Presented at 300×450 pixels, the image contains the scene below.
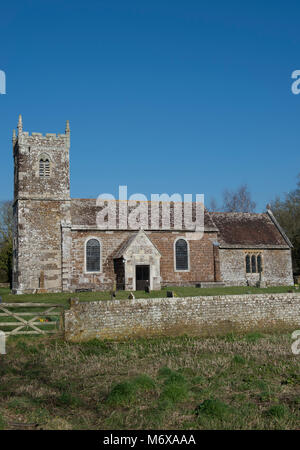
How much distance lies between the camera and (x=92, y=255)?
31281 mm

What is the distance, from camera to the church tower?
30.5m

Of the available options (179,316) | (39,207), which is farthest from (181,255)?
(179,316)

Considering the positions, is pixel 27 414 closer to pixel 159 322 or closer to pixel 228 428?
pixel 228 428

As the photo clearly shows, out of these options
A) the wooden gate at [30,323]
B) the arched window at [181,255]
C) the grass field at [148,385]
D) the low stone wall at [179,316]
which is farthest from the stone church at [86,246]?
the grass field at [148,385]

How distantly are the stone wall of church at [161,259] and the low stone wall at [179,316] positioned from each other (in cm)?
1462

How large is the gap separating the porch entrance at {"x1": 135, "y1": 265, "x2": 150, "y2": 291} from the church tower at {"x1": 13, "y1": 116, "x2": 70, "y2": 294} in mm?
5748

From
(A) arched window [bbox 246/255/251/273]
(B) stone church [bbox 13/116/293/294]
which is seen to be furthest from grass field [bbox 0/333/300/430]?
(A) arched window [bbox 246/255/251/273]

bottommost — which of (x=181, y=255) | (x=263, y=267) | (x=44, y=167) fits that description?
(x=263, y=267)

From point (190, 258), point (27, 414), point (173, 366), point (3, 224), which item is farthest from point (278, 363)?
point (3, 224)

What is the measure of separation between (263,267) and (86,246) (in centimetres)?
1546

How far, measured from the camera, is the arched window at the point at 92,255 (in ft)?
102

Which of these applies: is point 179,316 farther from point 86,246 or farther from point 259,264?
point 259,264

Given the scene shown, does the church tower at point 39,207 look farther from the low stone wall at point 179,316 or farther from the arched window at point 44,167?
the low stone wall at point 179,316

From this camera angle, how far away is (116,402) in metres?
8.93
